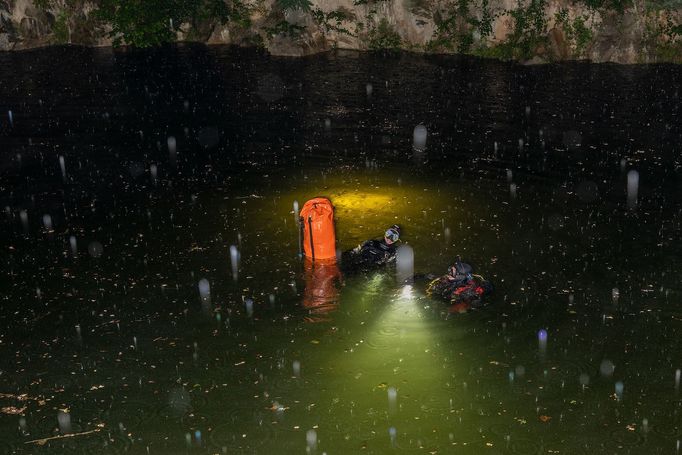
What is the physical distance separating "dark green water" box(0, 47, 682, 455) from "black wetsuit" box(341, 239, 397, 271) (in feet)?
1.21

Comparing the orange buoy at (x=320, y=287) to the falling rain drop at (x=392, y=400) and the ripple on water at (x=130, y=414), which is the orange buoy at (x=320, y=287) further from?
the ripple on water at (x=130, y=414)

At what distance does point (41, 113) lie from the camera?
25.6 meters

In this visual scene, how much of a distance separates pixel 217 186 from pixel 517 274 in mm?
7725

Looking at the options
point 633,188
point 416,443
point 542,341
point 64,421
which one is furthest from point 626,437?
point 633,188

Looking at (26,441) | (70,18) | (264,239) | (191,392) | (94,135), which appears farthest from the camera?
(70,18)

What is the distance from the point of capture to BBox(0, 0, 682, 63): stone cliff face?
1249 inches

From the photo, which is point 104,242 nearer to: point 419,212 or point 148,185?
point 148,185

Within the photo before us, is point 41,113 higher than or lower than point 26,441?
higher

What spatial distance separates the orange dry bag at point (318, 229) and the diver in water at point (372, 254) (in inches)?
13.1

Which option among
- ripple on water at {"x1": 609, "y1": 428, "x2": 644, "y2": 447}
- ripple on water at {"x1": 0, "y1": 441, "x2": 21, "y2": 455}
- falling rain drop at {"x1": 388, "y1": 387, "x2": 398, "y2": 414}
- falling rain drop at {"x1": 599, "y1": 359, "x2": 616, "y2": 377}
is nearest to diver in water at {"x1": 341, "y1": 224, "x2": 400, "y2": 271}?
falling rain drop at {"x1": 388, "y1": 387, "x2": 398, "y2": 414}

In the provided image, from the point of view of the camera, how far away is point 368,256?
14.4 metres

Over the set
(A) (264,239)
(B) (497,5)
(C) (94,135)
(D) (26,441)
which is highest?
(B) (497,5)

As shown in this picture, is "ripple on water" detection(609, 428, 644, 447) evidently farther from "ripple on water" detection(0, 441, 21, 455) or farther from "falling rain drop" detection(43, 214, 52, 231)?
"falling rain drop" detection(43, 214, 52, 231)

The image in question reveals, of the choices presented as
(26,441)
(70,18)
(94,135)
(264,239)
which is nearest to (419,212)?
(264,239)
